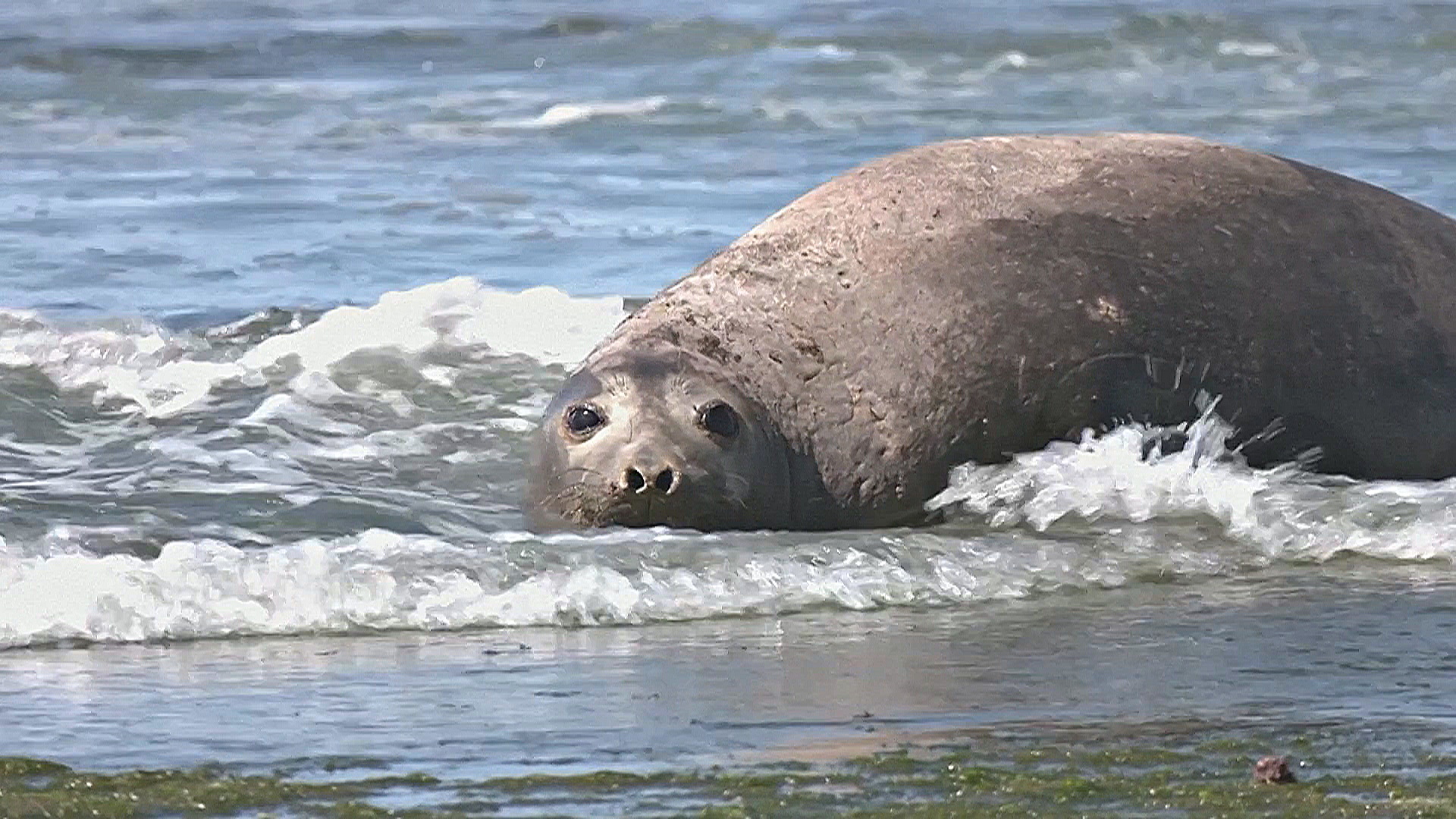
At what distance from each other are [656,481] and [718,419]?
32 centimetres

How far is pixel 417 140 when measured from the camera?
54.1 feet

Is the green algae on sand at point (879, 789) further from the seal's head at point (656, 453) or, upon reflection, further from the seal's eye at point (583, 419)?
the seal's eye at point (583, 419)

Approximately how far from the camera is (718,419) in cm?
730

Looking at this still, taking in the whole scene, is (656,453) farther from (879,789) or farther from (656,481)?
(879,789)

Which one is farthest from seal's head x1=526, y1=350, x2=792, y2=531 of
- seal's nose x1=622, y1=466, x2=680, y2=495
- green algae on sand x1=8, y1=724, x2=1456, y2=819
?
green algae on sand x1=8, y1=724, x2=1456, y2=819

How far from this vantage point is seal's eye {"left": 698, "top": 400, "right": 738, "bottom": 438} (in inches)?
287

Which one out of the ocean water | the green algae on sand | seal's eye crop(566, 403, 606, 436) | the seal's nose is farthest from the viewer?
seal's eye crop(566, 403, 606, 436)

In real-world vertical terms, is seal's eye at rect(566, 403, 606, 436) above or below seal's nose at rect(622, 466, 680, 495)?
above

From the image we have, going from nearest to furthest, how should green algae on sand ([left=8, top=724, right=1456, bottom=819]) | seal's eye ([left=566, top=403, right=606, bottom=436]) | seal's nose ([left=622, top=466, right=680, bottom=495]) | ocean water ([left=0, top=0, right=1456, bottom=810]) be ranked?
green algae on sand ([left=8, top=724, right=1456, bottom=819]), ocean water ([left=0, top=0, right=1456, bottom=810]), seal's nose ([left=622, top=466, right=680, bottom=495]), seal's eye ([left=566, top=403, right=606, bottom=436])

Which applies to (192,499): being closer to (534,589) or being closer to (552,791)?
(534,589)

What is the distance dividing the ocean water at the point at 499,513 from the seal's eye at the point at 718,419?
0.37m

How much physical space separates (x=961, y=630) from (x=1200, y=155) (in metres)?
2.43

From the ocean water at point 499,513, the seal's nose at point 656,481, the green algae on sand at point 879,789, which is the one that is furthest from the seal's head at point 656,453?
the green algae on sand at point 879,789

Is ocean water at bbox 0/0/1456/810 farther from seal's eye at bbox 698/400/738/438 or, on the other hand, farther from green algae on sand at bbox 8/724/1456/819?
seal's eye at bbox 698/400/738/438
